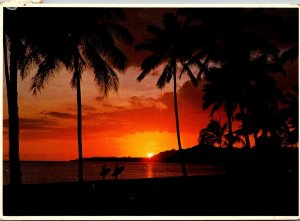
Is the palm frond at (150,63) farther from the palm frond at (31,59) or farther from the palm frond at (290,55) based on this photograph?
the palm frond at (290,55)

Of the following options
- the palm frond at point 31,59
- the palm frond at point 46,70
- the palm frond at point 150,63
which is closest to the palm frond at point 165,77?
the palm frond at point 150,63

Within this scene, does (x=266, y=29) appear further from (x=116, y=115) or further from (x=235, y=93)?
→ (x=116, y=115)

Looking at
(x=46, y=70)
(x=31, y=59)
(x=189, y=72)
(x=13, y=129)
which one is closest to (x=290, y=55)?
(x=13, y=129)

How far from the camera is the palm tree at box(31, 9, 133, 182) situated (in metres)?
7.98

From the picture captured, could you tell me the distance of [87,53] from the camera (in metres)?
9.38

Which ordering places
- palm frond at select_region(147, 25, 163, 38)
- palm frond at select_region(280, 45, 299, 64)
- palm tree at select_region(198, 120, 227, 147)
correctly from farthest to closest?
palm tree at select_region(198, 120, 227, 147)
palm frond at select_region(147, 25, 163, 38)
palm frond at select_region(280, 45, 299, 64)

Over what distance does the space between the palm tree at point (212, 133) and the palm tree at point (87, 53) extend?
13152mm

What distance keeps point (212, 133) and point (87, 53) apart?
47.0 ft

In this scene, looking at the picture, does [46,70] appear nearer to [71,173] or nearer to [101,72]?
[101,72]

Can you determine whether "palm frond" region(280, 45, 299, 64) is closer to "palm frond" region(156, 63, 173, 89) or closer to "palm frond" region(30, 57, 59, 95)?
"palm frond" region(30, 57, 59, 95)

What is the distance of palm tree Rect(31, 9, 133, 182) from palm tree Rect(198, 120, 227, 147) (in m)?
13.2

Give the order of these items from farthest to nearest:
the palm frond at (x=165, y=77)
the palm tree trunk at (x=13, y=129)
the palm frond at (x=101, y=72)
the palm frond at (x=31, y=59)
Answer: the palm frond at (x=165, y=77) < the palm frond at (x=101, y=72) < the palm frond at (x=31, y=59) < the palm tree trunk at (x=13, y=129)

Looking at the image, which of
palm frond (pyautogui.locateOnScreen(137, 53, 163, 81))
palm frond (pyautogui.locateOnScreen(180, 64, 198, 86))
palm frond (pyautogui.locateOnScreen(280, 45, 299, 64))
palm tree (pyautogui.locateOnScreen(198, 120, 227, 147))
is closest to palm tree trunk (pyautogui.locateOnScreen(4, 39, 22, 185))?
palm frond (pyautogui.locateOnScreen(280, 45, 299, 64))

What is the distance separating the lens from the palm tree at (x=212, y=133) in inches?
877
